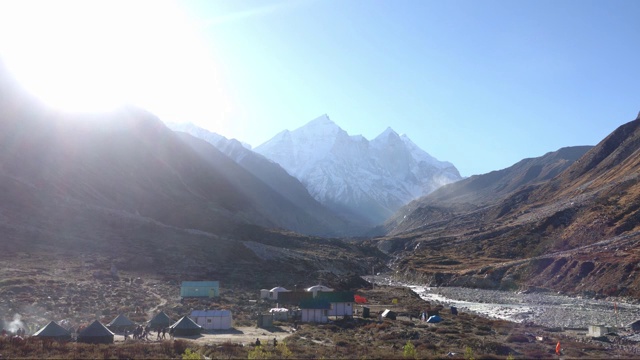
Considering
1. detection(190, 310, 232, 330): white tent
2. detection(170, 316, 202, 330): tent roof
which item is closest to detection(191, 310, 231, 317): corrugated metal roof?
detection(190, 310, 232, 330): white tent

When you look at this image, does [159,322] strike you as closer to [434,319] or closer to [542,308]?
[434,319]

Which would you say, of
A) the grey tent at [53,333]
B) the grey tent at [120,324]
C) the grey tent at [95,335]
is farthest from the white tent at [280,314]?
the grey tent at [53,333]

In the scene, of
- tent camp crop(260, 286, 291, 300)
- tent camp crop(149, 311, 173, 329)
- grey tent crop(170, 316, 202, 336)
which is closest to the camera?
grey tent crop(170, 316, 202, 336)

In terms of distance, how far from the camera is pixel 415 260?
5162 inches

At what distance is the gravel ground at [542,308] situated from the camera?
5253 cm

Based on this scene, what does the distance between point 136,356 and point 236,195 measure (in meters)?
157

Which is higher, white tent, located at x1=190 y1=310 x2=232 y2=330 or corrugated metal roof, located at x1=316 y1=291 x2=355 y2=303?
corrugated metal roof, located at x1=316 y1=291 x2=355 y2=303

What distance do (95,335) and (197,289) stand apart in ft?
91.1

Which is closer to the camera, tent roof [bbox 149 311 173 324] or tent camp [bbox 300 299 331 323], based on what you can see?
tent roof [bbox 149 311 173 324]

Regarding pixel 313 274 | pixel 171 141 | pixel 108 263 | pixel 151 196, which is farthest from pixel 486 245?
pixel 171 141

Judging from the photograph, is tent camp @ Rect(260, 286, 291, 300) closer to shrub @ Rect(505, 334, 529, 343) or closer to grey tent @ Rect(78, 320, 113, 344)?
shrub @ Rect(505, 334, 529, 343)

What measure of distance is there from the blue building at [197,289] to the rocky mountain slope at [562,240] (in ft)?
163

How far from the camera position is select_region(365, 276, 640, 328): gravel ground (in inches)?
2068

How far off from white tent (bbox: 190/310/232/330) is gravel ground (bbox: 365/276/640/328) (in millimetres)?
28577
